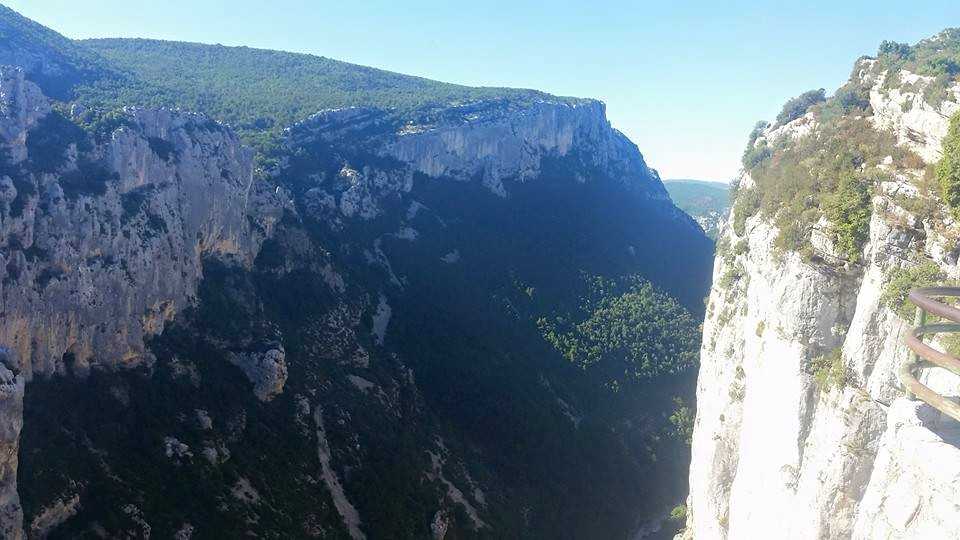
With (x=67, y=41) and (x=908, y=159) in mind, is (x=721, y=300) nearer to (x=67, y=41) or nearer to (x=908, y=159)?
(x=908, y=159)

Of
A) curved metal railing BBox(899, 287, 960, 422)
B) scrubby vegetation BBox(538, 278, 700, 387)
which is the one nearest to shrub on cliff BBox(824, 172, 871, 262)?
curved metal railing BBox(899, 287, 960, 422)

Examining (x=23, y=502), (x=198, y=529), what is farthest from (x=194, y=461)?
(x=23, y=502)

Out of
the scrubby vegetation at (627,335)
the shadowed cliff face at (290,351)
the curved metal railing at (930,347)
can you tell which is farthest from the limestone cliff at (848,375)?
the scrubby vegetation at (627,335)

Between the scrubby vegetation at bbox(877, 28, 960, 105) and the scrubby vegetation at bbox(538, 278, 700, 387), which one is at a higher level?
the scrubby vegetation at bbox(877, 28, 960, 105)

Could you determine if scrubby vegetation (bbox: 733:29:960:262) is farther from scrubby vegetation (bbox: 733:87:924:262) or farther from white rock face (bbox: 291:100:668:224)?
white rock face (bbox: 291:100:668:224)

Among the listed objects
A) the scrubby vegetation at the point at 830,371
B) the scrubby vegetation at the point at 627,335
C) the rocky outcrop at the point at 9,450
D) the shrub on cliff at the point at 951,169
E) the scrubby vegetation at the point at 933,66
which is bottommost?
the scrubby vegetation at the point at 627,335

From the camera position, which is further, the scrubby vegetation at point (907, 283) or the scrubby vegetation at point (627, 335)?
the scrubby vegetation at point (627, 335)

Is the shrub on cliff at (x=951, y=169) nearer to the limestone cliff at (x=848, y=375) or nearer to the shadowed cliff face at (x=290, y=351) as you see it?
the limestone cliff at (x=848, y=375)
